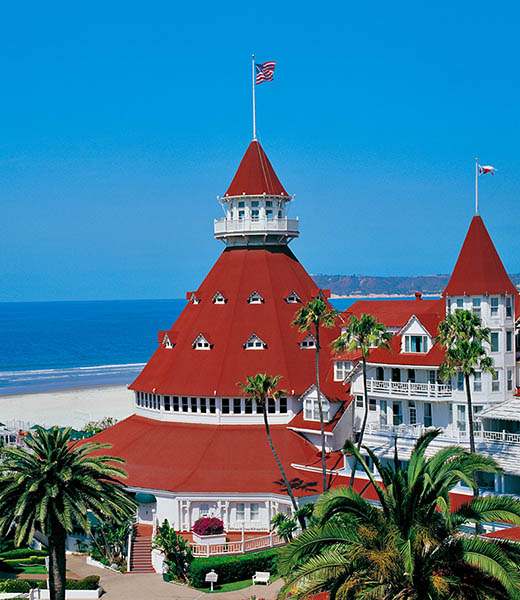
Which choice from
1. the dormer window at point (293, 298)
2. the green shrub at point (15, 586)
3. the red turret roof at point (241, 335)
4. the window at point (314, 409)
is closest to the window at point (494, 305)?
the red turret roof at point (241, 335)

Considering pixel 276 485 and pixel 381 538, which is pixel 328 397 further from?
pixel 381 538

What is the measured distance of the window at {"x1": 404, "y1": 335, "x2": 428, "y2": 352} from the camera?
48750 millimetres

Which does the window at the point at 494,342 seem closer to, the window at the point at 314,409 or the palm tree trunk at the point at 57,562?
the window at the point at 314,409

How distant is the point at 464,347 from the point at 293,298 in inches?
821

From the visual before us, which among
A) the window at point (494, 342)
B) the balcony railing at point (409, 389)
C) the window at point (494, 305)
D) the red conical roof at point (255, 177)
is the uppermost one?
the red conical roof at point (255, 177)

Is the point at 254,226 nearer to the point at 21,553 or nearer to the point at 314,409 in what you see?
the point at 314,409

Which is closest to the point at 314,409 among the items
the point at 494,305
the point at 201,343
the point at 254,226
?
the point at 201,343

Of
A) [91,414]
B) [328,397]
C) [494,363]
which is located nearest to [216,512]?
[328,397]

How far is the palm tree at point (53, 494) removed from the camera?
3353 cm

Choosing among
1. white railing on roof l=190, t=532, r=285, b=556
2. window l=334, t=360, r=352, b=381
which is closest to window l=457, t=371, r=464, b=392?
window l=334, t=360, r=352, b=381

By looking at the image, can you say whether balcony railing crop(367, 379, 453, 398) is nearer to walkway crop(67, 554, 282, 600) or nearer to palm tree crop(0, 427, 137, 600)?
walkway crop(67, 554, 282, 600)

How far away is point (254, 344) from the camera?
56.8 metres

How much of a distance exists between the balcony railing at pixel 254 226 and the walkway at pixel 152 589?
86.1 ft

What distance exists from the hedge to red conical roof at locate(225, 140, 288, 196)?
27339mm
